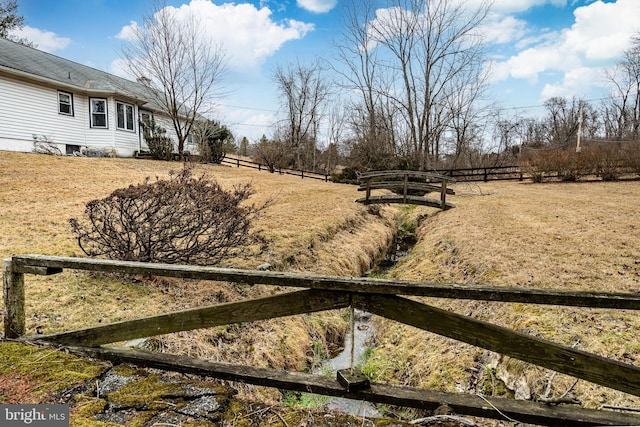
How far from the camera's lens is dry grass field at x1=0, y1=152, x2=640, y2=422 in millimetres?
3924

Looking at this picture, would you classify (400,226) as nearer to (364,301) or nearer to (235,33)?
(364,301)

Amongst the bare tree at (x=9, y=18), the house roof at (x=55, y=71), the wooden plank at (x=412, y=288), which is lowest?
the wooden plank at (x=412, y=288)

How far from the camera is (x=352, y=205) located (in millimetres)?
13719

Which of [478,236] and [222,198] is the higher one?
[222,198]

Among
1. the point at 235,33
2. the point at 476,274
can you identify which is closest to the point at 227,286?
the point at 476,274

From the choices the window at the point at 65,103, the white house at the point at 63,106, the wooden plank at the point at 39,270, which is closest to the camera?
the wooden plank at the point at 39,270

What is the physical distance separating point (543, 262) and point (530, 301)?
5.08m

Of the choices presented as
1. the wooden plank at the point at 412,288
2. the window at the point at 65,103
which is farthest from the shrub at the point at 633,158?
the window at the point at 65,103

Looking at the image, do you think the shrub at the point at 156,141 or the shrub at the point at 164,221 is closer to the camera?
the shrub at the point at 164,221

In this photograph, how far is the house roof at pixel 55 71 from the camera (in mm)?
16859

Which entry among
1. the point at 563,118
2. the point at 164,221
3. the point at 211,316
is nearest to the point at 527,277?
the point at 211,316

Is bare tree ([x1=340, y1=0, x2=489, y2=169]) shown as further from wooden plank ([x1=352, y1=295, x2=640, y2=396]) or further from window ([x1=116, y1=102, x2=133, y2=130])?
wooden plank ([x1=352, y1=295, x2=640, y2=396])

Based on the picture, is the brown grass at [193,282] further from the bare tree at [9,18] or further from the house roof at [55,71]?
the bare tree at [9,18]

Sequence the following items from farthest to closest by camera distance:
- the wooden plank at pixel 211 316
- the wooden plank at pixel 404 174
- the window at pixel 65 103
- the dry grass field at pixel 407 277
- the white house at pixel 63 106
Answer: the window at pixel 65 103, the white house at pixel 63 106, the wooden plank at pixel 404 174, the dry grass field at pixel 407 277, the wooden plank at pixel 211 316
